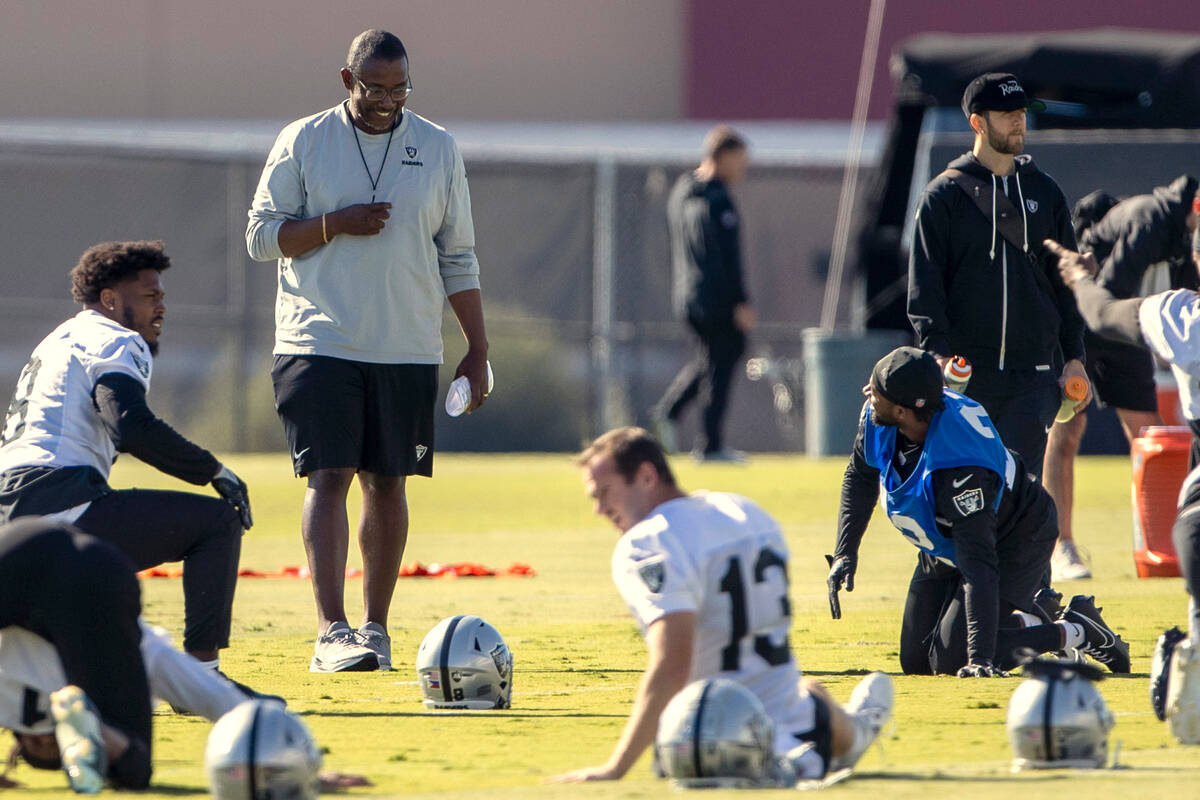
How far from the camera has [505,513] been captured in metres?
16.4

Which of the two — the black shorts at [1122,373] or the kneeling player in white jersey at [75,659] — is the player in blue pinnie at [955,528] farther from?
the black shorts at [1122,373]

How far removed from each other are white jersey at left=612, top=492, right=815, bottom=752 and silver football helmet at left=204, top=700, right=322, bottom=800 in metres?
0.92

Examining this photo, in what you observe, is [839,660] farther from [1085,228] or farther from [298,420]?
[1085,228]

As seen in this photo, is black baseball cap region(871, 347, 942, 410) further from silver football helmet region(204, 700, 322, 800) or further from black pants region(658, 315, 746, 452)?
black pants region(658, 315, 746, 452)

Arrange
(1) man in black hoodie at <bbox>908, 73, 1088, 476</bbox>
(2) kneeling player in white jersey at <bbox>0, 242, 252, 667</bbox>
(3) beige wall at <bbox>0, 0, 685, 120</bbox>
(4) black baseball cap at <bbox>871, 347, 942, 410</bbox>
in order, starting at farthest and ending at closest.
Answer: (3) beige wall at <bbox>0, 0, 685, 120</bbox>
(1) man in black hoodie at <bbox>908, 73, 1088, 476</bbox>
(4) black baseball cap at <bbox>871, 347, 942, 410</bbox>
(2) kneeling player in white jersey at <bbox>0, 242, 252, 667</bbox>

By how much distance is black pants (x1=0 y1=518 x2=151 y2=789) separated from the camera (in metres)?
5.54

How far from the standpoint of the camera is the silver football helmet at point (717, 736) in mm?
5137

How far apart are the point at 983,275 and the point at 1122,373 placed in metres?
3.46

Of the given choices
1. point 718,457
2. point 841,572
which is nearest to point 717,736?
point 841,572

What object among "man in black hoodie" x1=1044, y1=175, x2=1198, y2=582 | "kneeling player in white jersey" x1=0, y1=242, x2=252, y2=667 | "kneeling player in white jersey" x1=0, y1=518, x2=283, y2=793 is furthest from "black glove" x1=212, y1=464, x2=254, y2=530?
"man in black hoodie" x1=1044, y1=175, x2=1198, y2=582

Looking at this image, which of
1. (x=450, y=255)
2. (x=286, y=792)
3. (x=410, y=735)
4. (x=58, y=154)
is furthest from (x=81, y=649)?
(x=58, y=154)

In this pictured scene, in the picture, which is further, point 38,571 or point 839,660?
point 839,660

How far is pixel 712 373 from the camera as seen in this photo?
20375mm

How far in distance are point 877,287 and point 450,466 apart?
487 cm
